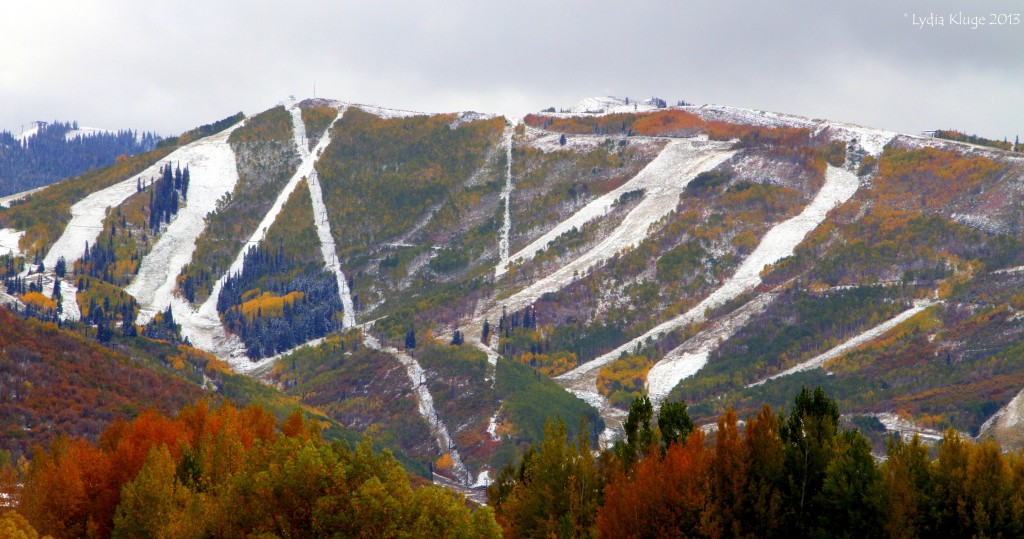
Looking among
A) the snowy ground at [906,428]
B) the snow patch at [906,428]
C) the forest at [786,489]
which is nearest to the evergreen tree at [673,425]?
the forest at [786,489]

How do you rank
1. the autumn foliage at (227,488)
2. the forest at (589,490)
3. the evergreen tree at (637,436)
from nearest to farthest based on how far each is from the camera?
the autumn foliage at (227,488) < the forest at (589,490) < the evergreen tree at (637,436)

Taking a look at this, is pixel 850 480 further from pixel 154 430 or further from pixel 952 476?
pixel 154 430

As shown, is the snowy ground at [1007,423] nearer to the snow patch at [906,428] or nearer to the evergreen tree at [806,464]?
the snow patch at [906,428]

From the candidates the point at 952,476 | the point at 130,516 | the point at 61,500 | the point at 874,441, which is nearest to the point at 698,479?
the point at 952,476

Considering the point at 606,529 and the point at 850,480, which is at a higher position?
the point at 850,480

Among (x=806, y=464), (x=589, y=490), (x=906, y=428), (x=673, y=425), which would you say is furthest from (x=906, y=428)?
(x=806, y=464)

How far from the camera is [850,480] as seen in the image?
74.8 meters

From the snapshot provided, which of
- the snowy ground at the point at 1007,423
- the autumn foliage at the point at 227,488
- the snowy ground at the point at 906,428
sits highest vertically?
the autumn foliage at the point at 227,488

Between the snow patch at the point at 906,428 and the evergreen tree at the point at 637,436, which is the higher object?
the evergreen tree at the point at 637,436

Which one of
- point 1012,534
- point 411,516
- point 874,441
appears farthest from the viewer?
point 874,441

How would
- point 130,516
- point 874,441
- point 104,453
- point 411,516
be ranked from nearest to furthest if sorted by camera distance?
point 411,516, point 130,516, point 104,453, point 874,441

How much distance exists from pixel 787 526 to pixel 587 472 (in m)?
16.5

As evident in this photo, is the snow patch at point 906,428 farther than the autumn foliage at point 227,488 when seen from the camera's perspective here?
Yes

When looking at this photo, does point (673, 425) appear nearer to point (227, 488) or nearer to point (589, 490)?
point (589, 490)
